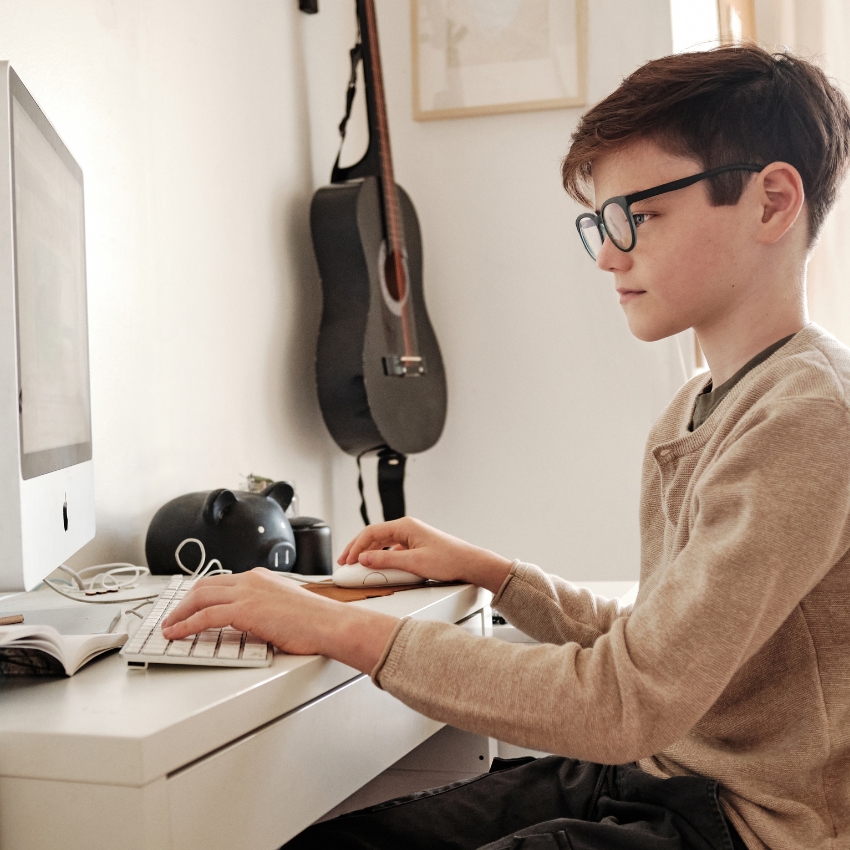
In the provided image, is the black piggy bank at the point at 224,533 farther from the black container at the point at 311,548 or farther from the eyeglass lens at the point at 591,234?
the eyeglass lens at the point at 591,234

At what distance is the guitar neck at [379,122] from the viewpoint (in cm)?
→ 222

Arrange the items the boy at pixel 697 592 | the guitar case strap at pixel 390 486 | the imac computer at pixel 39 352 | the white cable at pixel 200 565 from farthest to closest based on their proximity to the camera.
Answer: the guitar case strap at pixel 390 486
the white cable at pixel 200 565
the imac computer at pixel 39 352
the boy at pixel 697 592

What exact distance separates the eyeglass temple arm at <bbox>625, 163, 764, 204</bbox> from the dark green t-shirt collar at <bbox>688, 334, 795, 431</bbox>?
0.55ft

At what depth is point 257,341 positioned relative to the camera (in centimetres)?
202

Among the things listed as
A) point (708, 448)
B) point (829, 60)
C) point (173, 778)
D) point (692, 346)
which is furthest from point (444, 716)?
point (829, 60)

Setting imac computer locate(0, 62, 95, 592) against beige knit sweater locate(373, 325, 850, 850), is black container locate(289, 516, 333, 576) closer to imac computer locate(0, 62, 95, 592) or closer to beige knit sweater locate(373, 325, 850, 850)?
imac computer locate(0, 62, 95, 592)

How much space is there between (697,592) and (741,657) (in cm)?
6

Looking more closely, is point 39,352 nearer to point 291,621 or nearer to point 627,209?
point 291,621

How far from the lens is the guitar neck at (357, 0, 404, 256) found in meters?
2.22

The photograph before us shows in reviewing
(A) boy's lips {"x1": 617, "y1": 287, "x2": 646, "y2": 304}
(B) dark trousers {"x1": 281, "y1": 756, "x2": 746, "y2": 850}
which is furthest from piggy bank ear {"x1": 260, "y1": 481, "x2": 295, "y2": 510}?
(A) boy's lips {"x1": 617, "y1": 287, "x2": 646, "y2": 304}

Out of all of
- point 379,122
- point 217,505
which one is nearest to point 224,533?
point 217,505

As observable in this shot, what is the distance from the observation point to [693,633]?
2.19 feet

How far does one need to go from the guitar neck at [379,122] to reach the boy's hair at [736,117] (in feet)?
4.30

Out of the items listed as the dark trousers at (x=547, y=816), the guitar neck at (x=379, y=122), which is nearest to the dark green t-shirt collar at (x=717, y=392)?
the dark trousers at (x=547, y=816)
